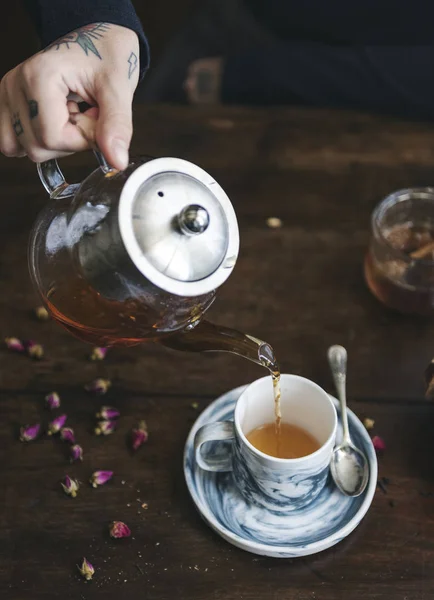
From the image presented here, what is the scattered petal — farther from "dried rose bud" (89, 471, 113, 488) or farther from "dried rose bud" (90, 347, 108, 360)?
"dried rose bud" (89, 471, 113, 488)

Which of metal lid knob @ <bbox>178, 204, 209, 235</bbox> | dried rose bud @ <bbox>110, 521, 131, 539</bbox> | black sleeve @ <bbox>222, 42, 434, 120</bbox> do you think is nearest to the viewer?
metal lid knob @ <bbox>178, 204, 209, 235</bbox>

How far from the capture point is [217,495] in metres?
0.85

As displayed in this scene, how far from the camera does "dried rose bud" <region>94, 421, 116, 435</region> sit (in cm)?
91

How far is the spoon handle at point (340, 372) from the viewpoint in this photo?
0.88 metres

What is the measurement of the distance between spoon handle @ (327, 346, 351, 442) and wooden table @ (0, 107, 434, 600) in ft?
0.08

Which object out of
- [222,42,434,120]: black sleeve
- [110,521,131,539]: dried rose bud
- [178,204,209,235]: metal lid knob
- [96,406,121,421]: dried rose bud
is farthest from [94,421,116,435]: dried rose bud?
[222,42,434,120]: black sleeve

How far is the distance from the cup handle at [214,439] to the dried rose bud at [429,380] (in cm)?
24

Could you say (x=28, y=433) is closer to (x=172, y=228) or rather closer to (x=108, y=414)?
(x=108, y=414)

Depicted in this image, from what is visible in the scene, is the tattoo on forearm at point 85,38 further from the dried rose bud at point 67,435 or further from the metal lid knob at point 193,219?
the dried rose bud at point 67,435

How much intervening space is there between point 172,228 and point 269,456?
27 cm

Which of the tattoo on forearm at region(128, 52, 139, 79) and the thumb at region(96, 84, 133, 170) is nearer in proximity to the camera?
the thumb at region(96, 84, 133, 170)

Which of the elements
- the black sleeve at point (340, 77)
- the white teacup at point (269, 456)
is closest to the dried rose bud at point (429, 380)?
the white teacup at point (269, 456)

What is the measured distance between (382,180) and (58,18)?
0.52 m

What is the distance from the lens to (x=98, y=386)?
943 mm
